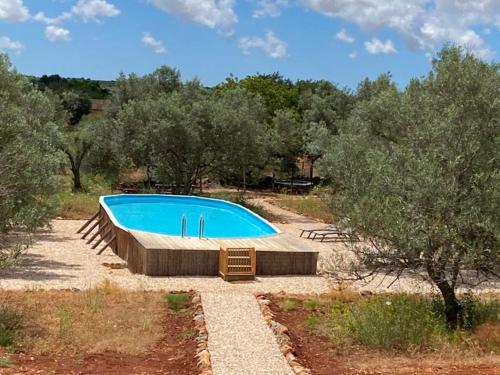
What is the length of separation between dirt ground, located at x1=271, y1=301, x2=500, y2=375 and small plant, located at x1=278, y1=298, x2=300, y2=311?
167cm

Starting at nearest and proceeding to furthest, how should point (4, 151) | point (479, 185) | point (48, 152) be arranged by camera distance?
point (479, 185), point (4, 151), point (48, 152)

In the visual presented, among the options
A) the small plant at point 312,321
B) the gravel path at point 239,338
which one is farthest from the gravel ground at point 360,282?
the gravel path at point 239,338

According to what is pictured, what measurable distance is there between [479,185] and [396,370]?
121 inches

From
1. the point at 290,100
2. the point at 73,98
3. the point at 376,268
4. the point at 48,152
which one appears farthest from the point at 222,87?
the point at 376,268

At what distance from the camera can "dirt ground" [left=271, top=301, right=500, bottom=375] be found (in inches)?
302

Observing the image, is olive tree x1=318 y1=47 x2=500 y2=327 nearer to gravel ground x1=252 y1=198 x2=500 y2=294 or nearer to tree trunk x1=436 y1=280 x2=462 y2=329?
tree trunk x1=436 y1=280 x2=462 y2=329

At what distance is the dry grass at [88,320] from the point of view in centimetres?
878

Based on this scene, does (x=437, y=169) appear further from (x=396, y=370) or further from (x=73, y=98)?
(x=73, y=98)

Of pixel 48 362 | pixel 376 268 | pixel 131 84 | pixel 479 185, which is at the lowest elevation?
pixel 48 362

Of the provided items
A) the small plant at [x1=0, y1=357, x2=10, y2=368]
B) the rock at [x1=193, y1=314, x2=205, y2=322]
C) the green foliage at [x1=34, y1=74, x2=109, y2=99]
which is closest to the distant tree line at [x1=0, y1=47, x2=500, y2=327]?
the rock at [x1=193, y1=314, x2=205, y2=322]

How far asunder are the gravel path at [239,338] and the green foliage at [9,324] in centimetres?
278

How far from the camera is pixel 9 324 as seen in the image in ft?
30.3

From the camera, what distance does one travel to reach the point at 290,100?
5253cm

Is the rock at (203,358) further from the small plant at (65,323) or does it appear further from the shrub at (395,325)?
the shrub at (395,325)
